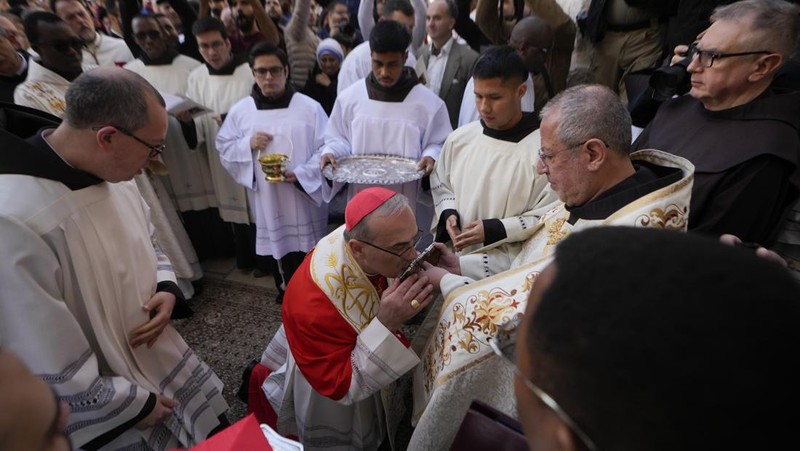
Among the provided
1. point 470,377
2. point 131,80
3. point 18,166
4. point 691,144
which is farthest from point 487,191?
point 18,166

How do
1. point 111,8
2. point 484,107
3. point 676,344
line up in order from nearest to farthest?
point 676,344
point 484,107
point 111,8

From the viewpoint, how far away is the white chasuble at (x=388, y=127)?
3830mm

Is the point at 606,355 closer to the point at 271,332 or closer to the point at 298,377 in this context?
the point at 298,377

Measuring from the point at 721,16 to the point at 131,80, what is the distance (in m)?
2.85

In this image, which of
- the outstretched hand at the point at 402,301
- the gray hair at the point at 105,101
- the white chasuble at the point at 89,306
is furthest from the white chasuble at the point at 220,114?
the outstretched hand at the point at 402,301

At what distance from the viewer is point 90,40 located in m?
5.03

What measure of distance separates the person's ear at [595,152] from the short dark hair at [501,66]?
3.50 ft

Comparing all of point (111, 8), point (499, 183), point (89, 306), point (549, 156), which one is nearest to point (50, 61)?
point (89, 306)

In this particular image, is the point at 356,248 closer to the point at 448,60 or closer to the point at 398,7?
the point at 448,60

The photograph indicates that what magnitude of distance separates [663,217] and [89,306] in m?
2.30

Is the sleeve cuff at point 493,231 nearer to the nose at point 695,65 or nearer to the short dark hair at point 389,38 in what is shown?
the nose at point 695,65

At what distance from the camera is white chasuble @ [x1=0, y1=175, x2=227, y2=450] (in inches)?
60.8

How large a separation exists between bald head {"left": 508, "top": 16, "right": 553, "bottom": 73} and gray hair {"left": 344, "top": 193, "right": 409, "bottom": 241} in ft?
8.29

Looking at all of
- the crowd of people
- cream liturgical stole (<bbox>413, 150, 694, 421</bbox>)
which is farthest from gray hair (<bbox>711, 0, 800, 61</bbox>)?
cream liturgical stole (<bbox>413, 150, 694, 421</bbox>)
